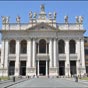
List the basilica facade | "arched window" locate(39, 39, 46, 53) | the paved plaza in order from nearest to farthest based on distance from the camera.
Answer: the paved plaza, the basilica facade, "arched window" locate(39, 39, 46, 53)

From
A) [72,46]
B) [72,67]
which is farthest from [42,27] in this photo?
[72,67]

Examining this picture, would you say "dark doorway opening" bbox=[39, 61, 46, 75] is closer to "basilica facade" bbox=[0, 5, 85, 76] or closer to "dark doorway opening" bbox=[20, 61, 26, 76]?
"basilica facade" bbox=[0, 5, 85, 76]

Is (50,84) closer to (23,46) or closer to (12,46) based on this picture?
(23,46)

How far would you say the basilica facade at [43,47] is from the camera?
10712 cm

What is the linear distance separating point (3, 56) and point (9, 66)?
4622 millimetres

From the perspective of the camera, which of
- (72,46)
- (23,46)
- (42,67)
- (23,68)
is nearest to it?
(42,67)

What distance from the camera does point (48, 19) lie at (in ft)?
362

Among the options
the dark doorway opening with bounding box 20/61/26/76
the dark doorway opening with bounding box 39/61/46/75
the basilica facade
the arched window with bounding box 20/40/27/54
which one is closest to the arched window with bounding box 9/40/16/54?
the basilica facade

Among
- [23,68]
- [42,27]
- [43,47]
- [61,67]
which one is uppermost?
[42,27]

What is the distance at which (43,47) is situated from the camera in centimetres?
11062

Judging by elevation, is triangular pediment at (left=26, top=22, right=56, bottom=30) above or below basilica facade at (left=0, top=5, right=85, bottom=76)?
above

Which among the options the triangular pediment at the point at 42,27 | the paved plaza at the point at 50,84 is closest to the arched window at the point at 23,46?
the triangular pediment at the point at 42,27

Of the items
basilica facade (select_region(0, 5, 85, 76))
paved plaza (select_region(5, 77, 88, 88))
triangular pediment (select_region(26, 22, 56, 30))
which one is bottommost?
paved plaza (select_region(5, 77, 88, 88))

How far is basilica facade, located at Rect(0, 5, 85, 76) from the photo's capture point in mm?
107125
